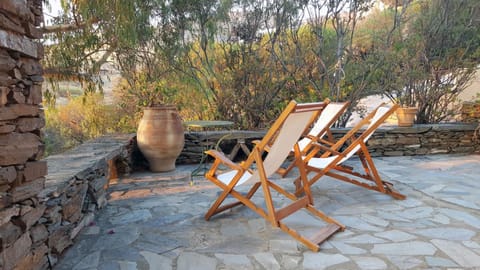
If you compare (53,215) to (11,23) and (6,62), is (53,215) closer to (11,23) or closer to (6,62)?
(6,62)

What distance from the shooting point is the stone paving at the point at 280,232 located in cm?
181

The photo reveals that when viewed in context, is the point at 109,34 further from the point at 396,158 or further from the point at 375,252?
the point at 396,158

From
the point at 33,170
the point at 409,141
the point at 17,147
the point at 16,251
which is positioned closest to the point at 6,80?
the point at 17,147

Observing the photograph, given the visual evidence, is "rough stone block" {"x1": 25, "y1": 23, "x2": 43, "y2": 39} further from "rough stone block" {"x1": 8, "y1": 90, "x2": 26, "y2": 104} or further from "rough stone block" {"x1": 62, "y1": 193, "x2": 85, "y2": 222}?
"rough stone block" {"x1": 62, "y1": 193, "x2": 85, "y2": 222}

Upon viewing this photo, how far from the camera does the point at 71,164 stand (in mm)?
2363

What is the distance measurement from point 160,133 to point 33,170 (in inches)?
88.4

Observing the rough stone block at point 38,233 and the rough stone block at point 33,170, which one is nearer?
the rough stone block at point 33,170

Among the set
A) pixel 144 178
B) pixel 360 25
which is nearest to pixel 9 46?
pixel 144 178

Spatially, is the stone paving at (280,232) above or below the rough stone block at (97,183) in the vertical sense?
below

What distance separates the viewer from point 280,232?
2.23 m

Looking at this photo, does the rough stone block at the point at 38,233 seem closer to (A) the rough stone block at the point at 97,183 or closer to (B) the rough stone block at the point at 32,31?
(A) the rough stone block at the point at 97,183

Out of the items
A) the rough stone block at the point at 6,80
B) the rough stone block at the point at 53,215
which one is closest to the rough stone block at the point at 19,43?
the rough stone block at the point at 6,80

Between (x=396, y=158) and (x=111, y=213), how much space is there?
12.8ft

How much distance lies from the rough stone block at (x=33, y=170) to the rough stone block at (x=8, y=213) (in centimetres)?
13
